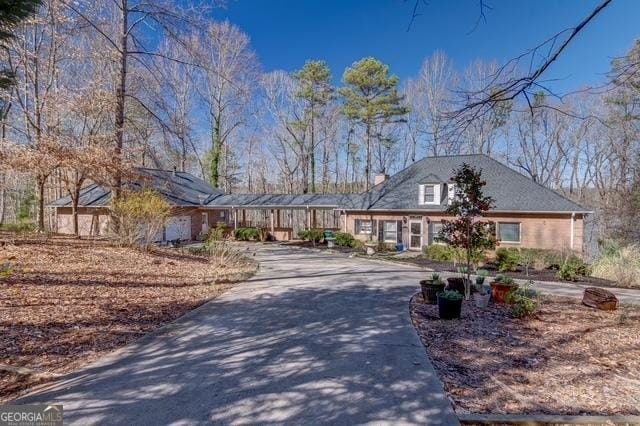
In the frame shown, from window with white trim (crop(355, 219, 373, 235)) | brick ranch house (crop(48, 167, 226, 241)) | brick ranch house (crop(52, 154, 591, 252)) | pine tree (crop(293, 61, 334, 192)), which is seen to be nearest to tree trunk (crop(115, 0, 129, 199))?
brick ranch house (crop(52, 154, 591, 252))

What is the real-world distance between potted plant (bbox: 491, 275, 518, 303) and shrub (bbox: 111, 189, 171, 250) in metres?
11.2

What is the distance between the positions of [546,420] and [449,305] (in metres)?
3.46

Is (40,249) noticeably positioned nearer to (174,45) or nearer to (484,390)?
(174,45)

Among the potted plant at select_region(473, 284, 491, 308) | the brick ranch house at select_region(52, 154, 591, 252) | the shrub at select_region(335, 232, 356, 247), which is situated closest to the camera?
the potted plant at select_region(473, 284, 491, 308)

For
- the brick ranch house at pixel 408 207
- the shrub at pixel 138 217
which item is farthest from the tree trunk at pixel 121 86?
the brick ranch house at pixel 408 207

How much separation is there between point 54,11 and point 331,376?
48.2 ft

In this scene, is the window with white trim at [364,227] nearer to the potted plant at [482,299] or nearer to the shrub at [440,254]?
the shrub at [440,254]

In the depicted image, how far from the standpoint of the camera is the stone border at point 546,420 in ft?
10.8

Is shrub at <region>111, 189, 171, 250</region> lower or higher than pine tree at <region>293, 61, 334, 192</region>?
lower

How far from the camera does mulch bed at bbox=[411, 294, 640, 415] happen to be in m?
3.72

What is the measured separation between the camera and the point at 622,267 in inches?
444

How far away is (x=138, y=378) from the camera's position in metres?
4.18

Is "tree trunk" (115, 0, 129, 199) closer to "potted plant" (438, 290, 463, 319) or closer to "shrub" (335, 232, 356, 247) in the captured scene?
"potted plant" (438, 290, 463, 319)

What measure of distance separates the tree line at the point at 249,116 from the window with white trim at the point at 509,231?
458cm
